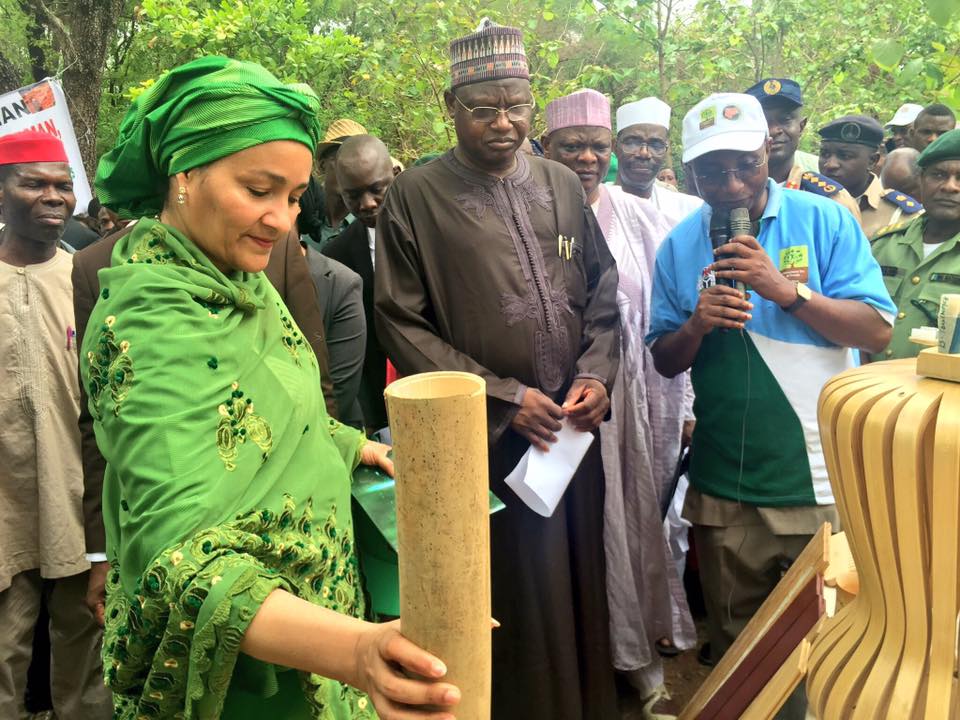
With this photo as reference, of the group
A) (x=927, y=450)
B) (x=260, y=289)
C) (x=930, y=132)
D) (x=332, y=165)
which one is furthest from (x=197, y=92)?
(x=930, y=132)

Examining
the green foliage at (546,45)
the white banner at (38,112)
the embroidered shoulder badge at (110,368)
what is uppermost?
the green foliage at (546,45)

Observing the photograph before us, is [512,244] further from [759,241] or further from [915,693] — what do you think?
[915,693]

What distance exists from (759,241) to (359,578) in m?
1.81

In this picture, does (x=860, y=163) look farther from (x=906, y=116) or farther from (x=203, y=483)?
(x=203, y=483)

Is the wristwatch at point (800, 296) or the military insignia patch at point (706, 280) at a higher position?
the military insignia patch at point (706, 280)

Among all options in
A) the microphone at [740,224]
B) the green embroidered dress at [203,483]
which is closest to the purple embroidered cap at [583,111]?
the microphone at [740,224]

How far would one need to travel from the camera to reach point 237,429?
1.26 meters

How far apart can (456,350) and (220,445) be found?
5.19 ft

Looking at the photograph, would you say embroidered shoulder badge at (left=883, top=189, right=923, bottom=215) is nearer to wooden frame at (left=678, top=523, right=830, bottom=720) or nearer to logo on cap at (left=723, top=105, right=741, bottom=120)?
logo on cap at (left=723, top=105, right=741, bottom=120)

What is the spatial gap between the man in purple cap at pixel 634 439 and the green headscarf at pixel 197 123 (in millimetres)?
2132

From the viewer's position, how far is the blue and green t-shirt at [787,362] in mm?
2635

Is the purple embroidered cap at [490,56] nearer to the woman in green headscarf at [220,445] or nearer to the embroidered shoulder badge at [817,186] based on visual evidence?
the woman in green headscarf at [220,445]

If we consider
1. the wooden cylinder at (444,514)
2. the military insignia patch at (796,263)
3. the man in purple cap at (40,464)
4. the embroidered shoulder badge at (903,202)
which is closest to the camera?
the wooden cylinder at (444,514)

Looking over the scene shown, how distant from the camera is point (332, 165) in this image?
509cm
